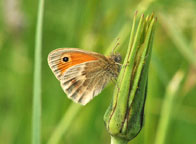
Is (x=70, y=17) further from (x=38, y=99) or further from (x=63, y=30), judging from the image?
(x=38, y=99)

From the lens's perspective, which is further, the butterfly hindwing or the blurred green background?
the blurred green background

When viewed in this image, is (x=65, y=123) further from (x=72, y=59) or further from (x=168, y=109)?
(x=168, y=109)

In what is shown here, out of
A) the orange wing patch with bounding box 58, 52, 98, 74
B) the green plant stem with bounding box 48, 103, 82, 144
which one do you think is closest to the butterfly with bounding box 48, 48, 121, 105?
the orange wing patch with bounding box 58, 52, 98, 74

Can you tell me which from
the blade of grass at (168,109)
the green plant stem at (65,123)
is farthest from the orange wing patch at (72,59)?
the blade of grass at (168,109)

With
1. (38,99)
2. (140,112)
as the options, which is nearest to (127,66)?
(140,112)

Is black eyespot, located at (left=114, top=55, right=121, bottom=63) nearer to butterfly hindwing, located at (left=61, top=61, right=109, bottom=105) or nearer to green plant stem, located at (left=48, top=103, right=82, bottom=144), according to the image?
butterfly hindwing, located at (left=61, top=61, right=109, bottom=105)

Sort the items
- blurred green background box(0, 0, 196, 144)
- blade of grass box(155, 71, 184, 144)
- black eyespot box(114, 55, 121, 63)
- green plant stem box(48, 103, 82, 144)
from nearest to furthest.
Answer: blade of grass box(155, 71, 184, 144), black eyespot box(114, 55, 121, 63), green plant stem box(48, 103, 82, 144), blurred green background box(0, 0, 196, 144)

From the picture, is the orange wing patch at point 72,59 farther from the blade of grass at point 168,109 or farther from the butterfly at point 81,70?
the blade of grass at point 168,109
